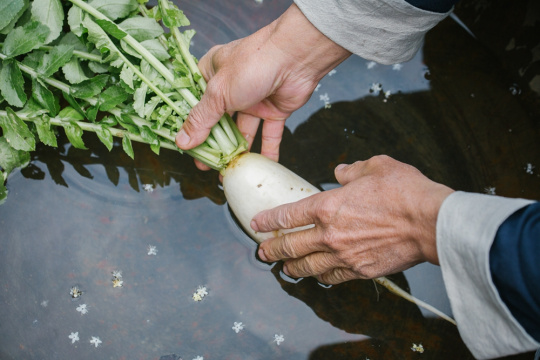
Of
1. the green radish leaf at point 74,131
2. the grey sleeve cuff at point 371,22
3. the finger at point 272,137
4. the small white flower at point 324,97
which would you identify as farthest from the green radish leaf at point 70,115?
the small white flower at point 324,97

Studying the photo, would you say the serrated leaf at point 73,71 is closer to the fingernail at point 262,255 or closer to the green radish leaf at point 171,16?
the green radish leaf at point 171,16

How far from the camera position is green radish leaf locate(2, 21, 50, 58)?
1128 millimetres

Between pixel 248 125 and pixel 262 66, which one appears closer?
pixel 262 66

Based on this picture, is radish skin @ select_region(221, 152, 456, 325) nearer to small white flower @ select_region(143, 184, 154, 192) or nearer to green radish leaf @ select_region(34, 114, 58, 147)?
small white flower @ select_region(143, 184, 154, 192)

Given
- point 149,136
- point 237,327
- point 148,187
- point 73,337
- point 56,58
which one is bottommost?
point 73,337

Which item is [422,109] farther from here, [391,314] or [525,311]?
[525,311]

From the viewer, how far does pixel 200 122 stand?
120 cm

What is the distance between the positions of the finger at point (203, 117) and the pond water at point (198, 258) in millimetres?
263

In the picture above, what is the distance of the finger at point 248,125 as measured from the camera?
1451mm

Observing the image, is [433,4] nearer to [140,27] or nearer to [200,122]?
[200,122]

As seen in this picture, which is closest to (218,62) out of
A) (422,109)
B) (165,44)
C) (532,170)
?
(165,44)

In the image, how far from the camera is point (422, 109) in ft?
5.30

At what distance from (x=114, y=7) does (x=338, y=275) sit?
942 mm

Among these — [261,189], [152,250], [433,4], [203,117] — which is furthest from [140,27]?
[433,4]
